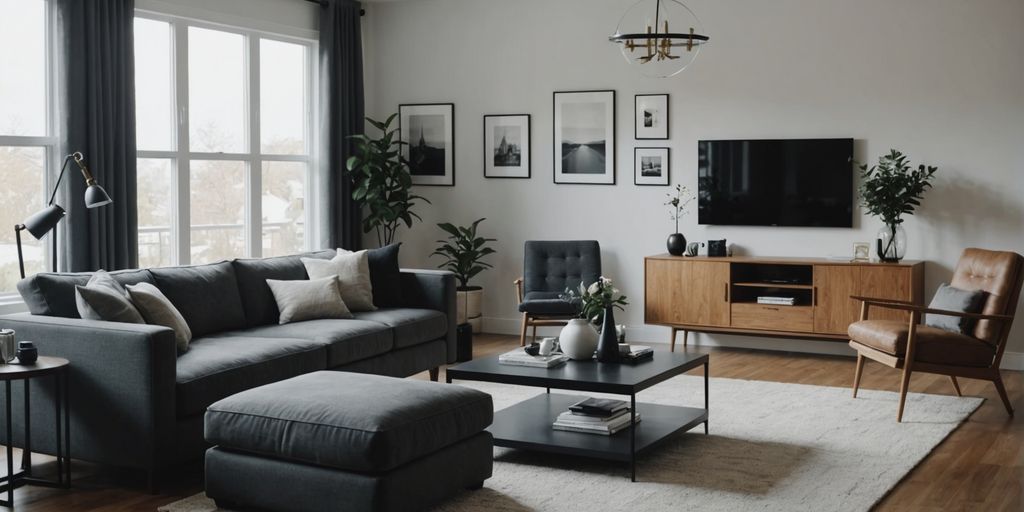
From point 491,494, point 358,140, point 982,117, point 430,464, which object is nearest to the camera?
point 430,464

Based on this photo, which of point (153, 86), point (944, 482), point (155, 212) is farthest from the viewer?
point (155, 212)

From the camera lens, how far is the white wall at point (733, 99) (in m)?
7.18

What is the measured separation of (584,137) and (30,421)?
4970mm

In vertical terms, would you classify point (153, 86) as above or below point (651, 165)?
above

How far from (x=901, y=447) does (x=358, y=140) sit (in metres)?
5.14

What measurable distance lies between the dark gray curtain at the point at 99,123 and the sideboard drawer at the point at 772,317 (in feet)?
13.5

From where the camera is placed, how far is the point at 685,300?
775 centimetres

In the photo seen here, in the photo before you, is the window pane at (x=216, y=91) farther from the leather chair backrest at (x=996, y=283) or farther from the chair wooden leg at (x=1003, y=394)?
the chair wooden leg at (x=1003, y=394)

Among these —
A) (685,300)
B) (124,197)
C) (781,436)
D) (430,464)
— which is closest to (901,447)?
(781,436)

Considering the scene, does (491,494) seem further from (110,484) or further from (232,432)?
(110,484)

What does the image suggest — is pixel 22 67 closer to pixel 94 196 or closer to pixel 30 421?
pixel 94 196

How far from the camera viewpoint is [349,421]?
3.73 metres

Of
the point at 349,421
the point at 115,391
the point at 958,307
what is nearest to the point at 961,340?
the point at 958,307

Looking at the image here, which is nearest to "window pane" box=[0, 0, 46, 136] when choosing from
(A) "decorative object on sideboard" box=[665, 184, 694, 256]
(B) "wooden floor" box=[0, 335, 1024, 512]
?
(B) "wooden floor" box=[0, 335, 1024, 512]
